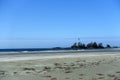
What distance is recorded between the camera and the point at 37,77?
14055mm

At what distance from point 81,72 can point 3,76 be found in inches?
153

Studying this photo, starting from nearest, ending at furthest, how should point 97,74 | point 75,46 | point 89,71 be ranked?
point 97,74, point 89,71, point 75,46

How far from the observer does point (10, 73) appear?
1531 cm

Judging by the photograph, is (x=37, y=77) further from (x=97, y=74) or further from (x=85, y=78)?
(x=97, y=74)

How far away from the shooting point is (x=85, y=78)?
14016 millimetres

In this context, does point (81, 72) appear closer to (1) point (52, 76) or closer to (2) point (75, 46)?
(1) point (52, 76)

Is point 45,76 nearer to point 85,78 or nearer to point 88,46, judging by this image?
point 85,78

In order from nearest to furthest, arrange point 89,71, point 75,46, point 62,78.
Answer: point 62,78 < point 89,71 < point 75,46

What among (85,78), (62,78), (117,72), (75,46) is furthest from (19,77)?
(75,46)

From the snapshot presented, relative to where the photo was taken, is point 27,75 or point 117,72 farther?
point 117,72

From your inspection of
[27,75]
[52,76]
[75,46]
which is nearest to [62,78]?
[52,76]

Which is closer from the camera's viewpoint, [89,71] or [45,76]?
[45,76]

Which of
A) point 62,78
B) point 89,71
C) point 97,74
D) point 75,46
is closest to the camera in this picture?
point 62,78

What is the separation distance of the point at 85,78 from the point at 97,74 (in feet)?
4.64
